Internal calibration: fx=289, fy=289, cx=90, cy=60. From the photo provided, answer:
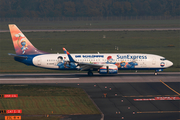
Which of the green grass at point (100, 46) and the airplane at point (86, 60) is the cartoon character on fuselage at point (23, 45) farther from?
the green grass at point (100, 46)

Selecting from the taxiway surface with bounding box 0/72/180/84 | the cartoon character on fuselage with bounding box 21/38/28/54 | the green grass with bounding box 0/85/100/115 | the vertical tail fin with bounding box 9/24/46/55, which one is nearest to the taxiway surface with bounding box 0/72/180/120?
the taxiway surface with bounding box 0/72/180/84

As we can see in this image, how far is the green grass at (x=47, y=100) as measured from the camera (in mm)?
33000

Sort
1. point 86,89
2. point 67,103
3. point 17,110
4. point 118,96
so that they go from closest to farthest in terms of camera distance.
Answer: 1. point 17,110
2. point 67,103
3. point 118,96
4. point 86,89

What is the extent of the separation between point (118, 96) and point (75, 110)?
851 cm

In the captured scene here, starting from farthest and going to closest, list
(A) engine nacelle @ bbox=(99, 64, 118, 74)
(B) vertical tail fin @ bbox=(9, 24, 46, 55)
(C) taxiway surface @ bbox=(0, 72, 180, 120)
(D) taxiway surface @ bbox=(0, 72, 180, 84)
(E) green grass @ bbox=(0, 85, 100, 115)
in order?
(B) vertical tail fin @ bbox=(9, 24, 46, 55) < (A) engine nacelle @ bbox=(99, 64, 118, 74) < (D) taxiway surface @ bbox=(0, 72, 180, 84) < (E) green grass @ bbox=(0, 85, 100, 115) < (C) taxiway surface @ bbox=(0, 72, 180, 120)

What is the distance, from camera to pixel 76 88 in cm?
4456

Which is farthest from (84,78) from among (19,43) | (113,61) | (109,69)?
(19,43)

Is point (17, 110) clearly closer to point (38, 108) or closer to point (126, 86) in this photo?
point (38, 108)

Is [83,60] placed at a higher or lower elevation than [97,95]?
higher

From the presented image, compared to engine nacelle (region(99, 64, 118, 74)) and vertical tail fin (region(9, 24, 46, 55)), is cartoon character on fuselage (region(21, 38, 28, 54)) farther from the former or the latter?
engine nacelle (region(99, 64, 118, 74))

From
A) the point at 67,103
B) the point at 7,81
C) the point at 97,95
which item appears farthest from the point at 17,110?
the point at 7,81

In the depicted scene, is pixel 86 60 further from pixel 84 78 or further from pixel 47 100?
pixel 47 100

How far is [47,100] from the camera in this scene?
37438 mm

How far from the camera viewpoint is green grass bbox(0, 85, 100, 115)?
108 ft
